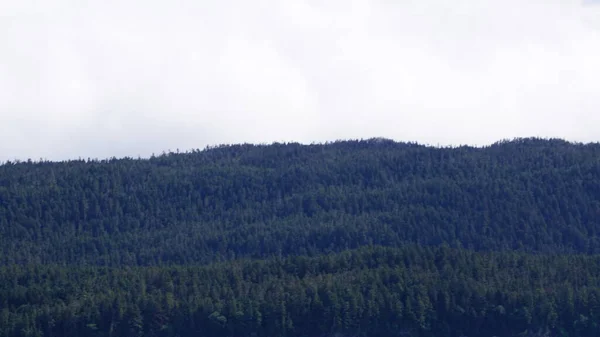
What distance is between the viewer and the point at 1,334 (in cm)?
19962
